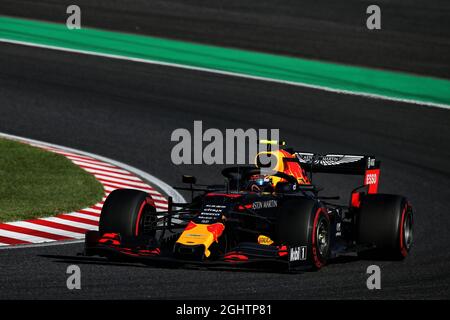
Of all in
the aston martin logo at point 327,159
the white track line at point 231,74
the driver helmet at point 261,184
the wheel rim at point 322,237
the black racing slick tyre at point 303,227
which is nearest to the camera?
the black racing slick tyre at point 303,227

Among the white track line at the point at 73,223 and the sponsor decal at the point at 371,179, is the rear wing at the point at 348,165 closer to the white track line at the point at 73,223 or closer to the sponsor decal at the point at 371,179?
the sponsor decal at the point at 371,179

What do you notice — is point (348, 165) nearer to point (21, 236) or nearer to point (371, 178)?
point (371, 178)

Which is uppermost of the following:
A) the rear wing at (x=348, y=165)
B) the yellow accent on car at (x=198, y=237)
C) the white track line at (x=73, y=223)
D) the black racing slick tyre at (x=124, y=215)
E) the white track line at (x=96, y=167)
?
the rear wing at (x=348, y=165)

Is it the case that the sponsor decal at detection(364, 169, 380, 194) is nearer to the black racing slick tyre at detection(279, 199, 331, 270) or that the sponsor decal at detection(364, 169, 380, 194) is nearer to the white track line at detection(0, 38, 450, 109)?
the black racing slick tyre at detection(279, 199, 331, 270)

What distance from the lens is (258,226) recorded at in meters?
13.9

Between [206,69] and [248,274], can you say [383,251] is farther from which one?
[206,69]

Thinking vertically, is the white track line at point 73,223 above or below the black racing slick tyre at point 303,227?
below

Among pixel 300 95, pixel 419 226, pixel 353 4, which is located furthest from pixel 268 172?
pixel 353 4

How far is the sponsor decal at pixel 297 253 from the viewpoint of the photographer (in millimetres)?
12828

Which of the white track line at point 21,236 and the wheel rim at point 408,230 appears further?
the white track line at point 21,236

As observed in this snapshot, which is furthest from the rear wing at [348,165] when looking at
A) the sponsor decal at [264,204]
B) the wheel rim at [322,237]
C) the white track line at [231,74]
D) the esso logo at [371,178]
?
the white track line at [231,74]

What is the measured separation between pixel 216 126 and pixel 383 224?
8.70 meters

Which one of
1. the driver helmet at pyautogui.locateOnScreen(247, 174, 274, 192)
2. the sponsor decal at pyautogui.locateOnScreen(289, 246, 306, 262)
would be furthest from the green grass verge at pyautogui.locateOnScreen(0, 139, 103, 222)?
the sponsor decal at pyautogui.locateOnScreen(289, 246, 306, 262)

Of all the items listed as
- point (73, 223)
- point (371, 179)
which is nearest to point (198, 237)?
point (371, 179)
